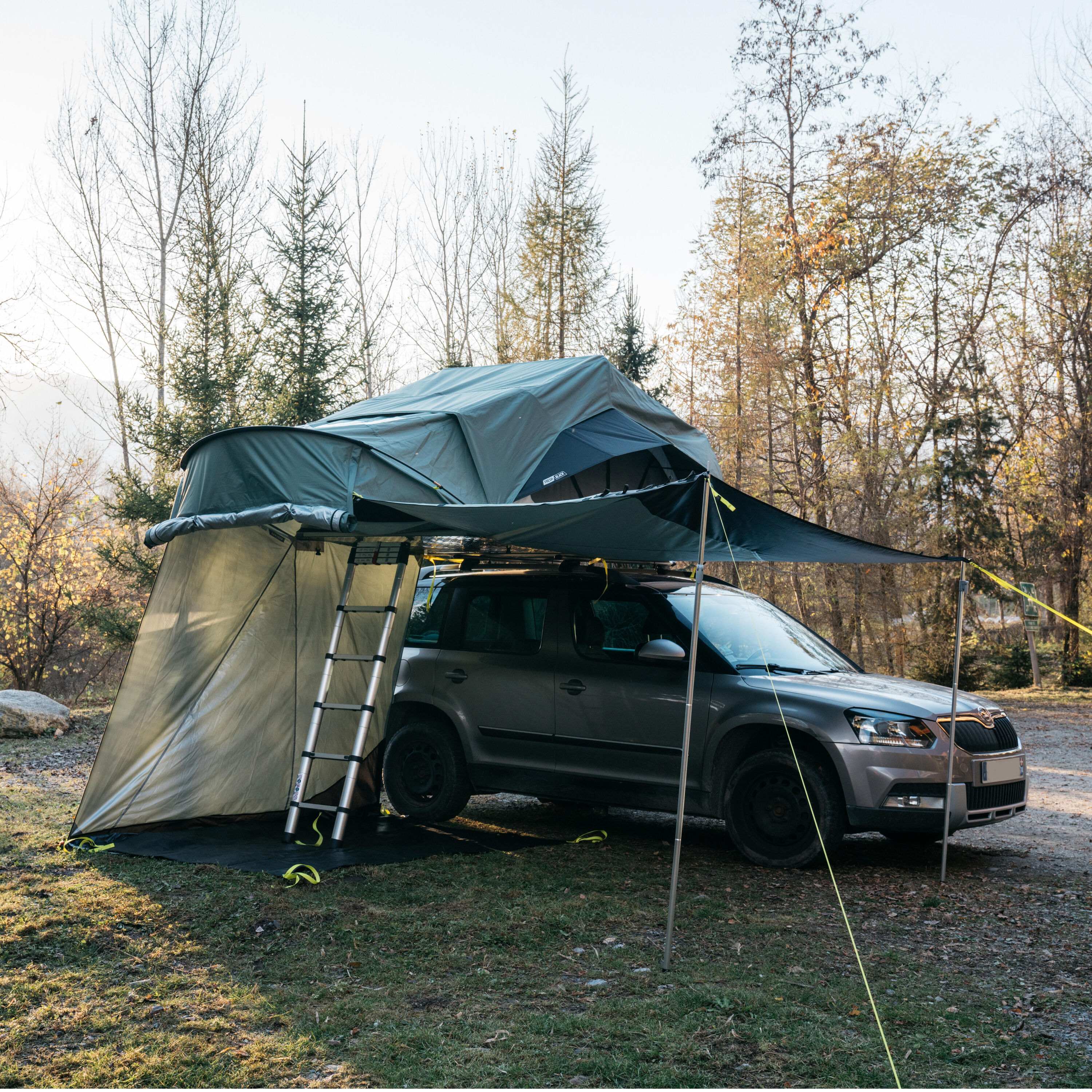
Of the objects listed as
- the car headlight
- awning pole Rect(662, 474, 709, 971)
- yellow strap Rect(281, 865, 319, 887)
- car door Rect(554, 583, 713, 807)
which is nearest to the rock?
yellow strap Rect(281, 865, 319, 887)

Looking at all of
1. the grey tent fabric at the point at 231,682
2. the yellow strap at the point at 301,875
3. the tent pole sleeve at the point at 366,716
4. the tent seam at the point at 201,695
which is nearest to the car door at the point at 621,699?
the tent pole sleeve at the point at 366,716

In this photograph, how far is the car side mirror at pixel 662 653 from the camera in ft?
21.9

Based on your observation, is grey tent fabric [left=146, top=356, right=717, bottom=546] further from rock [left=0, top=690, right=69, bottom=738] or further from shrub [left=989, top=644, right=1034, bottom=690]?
shrub [left=989, top=644, right=1034, bottom=690]

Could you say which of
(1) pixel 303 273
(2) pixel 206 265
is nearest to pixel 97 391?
(2) pixel 206 265

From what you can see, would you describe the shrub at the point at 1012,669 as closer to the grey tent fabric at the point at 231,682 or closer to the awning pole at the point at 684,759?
the grey tent fabric at the point at 231,682

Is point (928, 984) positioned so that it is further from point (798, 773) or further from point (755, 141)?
point (755, 141)

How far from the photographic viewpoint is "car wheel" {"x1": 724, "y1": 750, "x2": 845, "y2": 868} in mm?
6023

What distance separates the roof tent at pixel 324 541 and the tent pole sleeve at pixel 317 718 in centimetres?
40

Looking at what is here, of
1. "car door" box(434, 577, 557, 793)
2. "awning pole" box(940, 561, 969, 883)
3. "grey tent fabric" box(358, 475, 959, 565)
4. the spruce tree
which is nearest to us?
"grey tent fabric" box(358, 475, 959, 565)

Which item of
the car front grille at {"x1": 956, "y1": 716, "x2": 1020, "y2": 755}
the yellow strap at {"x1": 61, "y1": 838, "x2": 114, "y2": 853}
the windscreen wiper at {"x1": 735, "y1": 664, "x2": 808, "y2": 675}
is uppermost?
the windscreen wiper at {"x1": 735, "y1": 664, "x2": 808, "y2": 675}

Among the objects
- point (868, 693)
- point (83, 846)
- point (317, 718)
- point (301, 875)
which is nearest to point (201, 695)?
point (317, 718)

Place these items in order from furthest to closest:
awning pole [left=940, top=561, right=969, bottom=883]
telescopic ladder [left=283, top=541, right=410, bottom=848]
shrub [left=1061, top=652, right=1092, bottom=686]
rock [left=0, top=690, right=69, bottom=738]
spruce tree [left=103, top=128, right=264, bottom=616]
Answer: shrub [left=1061, top=652, right=1092, bottom=686]
spruce tree [left=103, top=128, right=264, bottom=616]
rock [left=0, top=690, right=69, bottom=738]
telescopic ladder [left=283, top=541, right=410, bottom=848]
awning pole [left=940, top=561, right=969, bottom=883]

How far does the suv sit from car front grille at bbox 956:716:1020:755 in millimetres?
12

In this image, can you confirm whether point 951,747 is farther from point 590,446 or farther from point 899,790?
point 590,446
